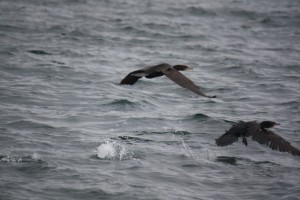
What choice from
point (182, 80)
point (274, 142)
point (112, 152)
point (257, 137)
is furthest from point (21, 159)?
point (274, 142)

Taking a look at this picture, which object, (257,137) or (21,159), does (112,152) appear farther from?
(257,137)

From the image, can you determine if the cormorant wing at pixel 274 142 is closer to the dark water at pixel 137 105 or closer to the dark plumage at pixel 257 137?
the dark plumage at pixel 257 137

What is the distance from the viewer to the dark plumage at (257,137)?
959 centimetres

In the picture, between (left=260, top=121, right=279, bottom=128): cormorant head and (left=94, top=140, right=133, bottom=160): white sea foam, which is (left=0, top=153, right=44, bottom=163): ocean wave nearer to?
(left=94, top=140, right=133, bottom=160): white sea foam

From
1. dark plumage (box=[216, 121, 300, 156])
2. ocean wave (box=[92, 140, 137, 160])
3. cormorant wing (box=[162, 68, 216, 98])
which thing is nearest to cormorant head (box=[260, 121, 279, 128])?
dark plumage (box=[216, 121, 300, 156])

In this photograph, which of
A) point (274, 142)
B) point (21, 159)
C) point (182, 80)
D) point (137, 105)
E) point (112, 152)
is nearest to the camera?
point (182, 80)

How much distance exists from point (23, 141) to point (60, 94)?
11.5 ft

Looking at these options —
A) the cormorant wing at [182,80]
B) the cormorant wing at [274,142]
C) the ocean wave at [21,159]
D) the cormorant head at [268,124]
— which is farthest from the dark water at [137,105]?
the cormorant wing at [182,80]

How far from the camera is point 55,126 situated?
10812 millimetres

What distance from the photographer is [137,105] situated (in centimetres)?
1285

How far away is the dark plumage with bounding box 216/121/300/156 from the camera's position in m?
9.59

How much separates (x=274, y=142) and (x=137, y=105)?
4.06 meters

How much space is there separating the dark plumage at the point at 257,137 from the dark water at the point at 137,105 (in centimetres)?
Result: 29

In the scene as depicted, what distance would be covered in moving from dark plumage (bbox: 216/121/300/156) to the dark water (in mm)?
292
